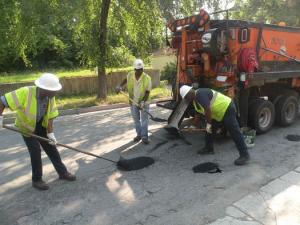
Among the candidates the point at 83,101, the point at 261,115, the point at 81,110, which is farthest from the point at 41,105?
the point at 83,101

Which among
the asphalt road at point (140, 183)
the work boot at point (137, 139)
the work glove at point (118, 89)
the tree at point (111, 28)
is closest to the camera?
the asphalt road at point (140, 183)

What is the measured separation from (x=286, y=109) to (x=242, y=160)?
115 inches

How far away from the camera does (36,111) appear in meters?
4.32

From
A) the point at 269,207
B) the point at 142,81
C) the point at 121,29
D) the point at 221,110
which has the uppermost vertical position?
the point at 121,29

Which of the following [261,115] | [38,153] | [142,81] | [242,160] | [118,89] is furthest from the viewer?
[261,115]

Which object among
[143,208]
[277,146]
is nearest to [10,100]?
[143,208]

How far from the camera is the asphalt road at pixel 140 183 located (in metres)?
3.92

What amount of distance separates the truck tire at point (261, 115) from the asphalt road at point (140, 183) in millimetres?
172

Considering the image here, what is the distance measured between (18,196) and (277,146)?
14.4ft

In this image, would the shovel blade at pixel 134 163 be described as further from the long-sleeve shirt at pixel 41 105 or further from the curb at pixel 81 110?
the curb at pixel 81 110

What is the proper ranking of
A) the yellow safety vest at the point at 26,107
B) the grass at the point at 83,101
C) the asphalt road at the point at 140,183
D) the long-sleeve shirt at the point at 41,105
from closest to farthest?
the asphalt road at the point at 140,183 < the yellow safety vest at the point at 26,107 < the long-sleeve shirt at the point at 41,105 < the grass at the point at 83,101

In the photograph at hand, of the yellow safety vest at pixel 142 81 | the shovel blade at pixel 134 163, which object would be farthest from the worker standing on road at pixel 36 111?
the yellow safety vest at pixel 142 81

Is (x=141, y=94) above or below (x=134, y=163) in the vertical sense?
above

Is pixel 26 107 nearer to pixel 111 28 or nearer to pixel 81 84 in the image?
pixel 111 28
